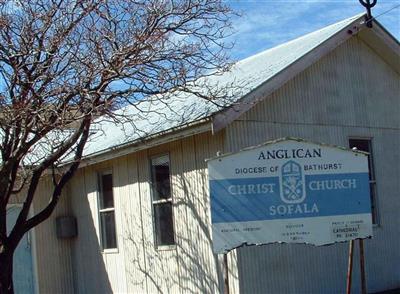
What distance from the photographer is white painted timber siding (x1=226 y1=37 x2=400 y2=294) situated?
417 inches

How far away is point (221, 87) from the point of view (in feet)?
37.5

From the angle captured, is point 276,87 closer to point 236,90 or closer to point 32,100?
point 236,90

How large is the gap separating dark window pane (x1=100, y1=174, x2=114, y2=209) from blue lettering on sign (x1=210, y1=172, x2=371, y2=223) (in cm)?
712

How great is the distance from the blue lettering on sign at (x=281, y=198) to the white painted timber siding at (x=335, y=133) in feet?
9.37

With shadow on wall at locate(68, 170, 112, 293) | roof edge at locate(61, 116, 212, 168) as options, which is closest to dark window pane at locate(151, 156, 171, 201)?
roof edge at locate(61, 116, 212, 168)

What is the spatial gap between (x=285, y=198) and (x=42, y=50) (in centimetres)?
466

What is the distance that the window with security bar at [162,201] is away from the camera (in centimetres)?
1209

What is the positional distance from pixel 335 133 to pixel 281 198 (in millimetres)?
4715

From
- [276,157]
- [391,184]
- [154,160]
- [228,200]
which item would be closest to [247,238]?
[228,200]

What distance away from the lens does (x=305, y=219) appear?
7621mm

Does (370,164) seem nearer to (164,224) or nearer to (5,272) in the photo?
(164,224)

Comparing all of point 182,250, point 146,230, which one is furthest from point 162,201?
point 182,250

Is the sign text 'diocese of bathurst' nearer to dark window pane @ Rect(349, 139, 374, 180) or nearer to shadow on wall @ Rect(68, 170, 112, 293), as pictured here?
dark window pane @ Rect(349, 139, 374, 180)

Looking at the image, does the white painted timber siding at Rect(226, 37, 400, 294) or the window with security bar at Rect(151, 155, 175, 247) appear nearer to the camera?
the white painted timber siding at Rect(226, 37, 400, 294)
